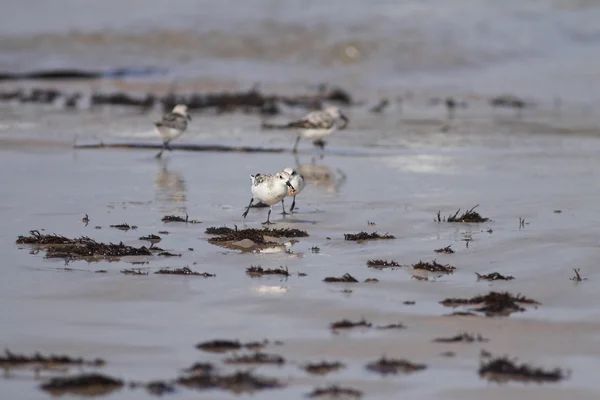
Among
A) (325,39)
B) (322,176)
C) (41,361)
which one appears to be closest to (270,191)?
(322,176)

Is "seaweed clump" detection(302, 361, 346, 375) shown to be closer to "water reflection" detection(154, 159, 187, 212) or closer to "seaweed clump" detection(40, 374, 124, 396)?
"seaweed clump" detection(40, 374, 124, 396)

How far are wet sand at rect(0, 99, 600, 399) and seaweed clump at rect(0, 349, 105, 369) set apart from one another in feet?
0.39

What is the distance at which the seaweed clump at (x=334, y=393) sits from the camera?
6219mm

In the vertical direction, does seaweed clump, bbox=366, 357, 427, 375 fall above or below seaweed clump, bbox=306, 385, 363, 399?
above

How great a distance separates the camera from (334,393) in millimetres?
6230

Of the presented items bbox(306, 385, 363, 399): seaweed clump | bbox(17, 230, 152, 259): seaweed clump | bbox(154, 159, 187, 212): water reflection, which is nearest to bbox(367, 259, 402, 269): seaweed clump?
bbox(17, 230, 152, 259): seaweed clump

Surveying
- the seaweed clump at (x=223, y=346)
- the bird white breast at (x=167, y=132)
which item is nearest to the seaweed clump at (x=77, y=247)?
the seaweed clump at (x=223, y=346)

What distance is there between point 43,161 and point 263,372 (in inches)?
433

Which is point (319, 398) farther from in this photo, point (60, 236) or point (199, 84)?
point (199, 84)

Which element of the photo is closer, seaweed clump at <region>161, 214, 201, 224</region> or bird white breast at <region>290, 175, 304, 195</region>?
seaweed clump at <region>161, 214, 201, 224</region>

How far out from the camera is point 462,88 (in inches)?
1233

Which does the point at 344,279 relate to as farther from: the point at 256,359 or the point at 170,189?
the point at 170,189

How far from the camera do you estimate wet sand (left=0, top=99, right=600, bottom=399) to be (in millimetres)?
6973

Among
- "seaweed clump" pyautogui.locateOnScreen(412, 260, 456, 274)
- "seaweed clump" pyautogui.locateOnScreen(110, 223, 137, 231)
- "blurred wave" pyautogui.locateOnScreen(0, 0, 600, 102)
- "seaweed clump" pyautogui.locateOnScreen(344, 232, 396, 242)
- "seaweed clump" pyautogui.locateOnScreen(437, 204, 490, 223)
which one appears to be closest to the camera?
"seaweed clump" pyautogui.locateOnScreen(412, 260, 456, 274)
